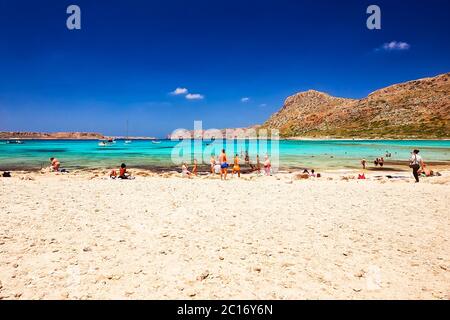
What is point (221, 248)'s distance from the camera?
27.9 feet

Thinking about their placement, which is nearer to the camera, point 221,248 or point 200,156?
point 221,248

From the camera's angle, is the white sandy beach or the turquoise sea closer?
the white sandy beach

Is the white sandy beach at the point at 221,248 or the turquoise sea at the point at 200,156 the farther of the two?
the turquoise sea at the point at 200,156

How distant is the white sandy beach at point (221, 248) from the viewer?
6484 millimetres

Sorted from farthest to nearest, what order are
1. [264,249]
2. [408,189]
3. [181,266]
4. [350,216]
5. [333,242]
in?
1. [408,189]
2. [350,216]
3. [333,242]
4. [264,249]
5. [181,266]

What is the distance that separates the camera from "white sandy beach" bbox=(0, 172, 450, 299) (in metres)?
6.48

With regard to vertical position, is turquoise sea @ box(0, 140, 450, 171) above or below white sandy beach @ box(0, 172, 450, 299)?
above

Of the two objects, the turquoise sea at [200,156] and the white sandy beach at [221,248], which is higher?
the turquoise sea at [200,156]

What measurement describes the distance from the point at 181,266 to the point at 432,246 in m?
6.95

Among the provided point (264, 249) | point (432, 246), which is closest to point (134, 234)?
point (264, 249)
